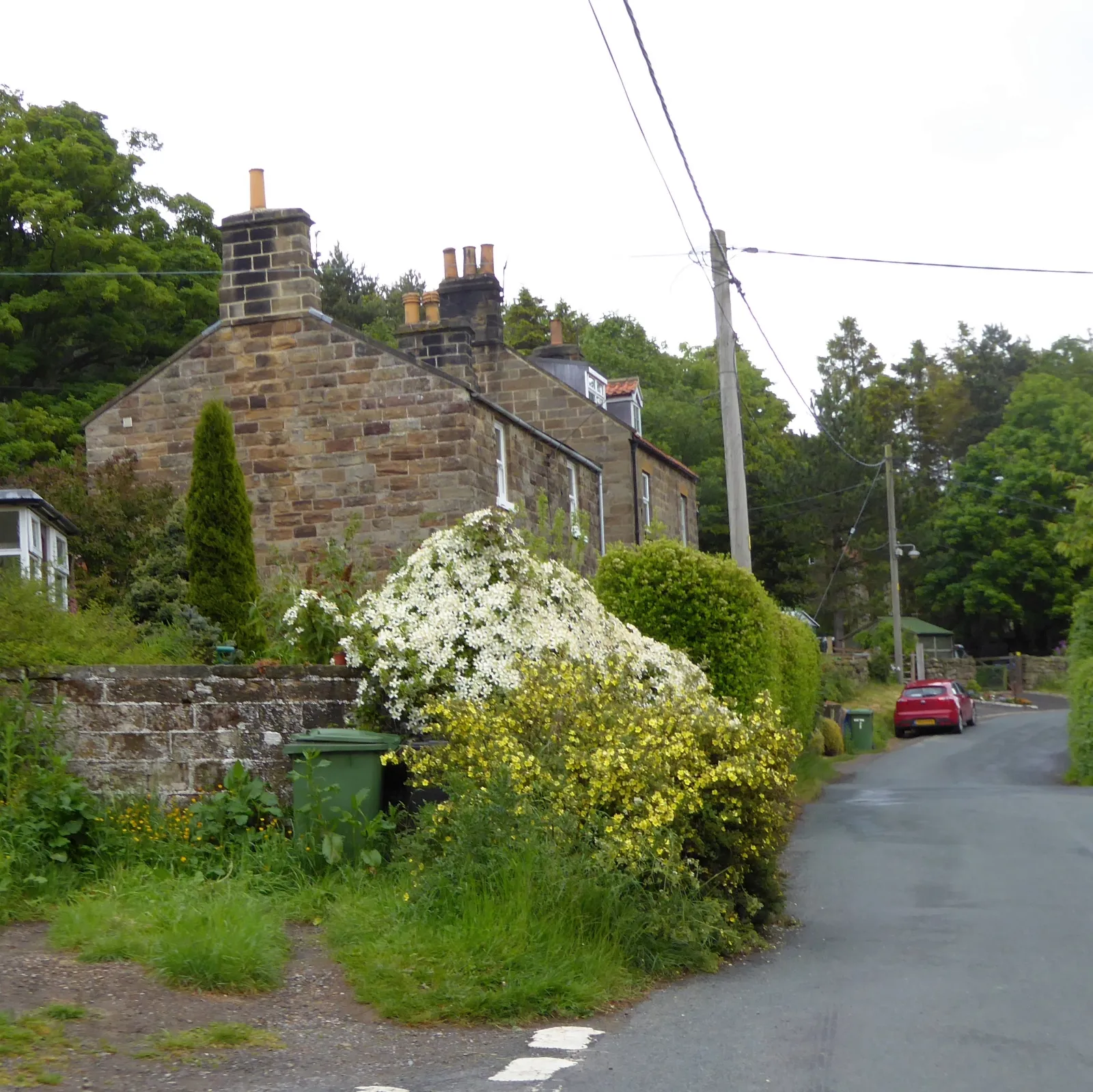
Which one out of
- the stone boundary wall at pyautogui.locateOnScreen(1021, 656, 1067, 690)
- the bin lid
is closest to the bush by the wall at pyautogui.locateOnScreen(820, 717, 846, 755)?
the bin lid

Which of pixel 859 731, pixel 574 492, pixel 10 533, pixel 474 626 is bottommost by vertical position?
pixel 859 731

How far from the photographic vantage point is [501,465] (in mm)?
21828

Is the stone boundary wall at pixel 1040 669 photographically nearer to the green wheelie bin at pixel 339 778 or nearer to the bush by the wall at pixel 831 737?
the bush by the wall at pixel 831 737

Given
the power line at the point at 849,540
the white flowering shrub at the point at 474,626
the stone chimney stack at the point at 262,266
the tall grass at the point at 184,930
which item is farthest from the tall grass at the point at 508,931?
the power line at the point at 849,540

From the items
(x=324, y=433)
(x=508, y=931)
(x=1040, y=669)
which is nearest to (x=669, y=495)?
(x=324, y=433)

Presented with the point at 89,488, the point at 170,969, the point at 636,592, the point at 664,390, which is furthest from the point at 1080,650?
the point at 664,390

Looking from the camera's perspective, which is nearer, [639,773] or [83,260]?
[639,773]

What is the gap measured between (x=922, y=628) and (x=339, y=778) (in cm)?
5726

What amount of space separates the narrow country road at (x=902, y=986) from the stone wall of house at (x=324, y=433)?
8.03m

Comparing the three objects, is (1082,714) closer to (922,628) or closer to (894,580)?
(894,580)

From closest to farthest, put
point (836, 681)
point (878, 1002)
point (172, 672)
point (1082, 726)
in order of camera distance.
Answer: point (878, 1002) → point (172, 672) → point (1082, 726) → point (836, 681)

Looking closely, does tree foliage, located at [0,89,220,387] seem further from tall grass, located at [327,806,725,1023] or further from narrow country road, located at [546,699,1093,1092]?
tall grass, located at [327,806,725,1023]

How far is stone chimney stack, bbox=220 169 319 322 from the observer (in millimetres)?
20141

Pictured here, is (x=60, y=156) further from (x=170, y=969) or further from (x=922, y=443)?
(x=922, y=443)
